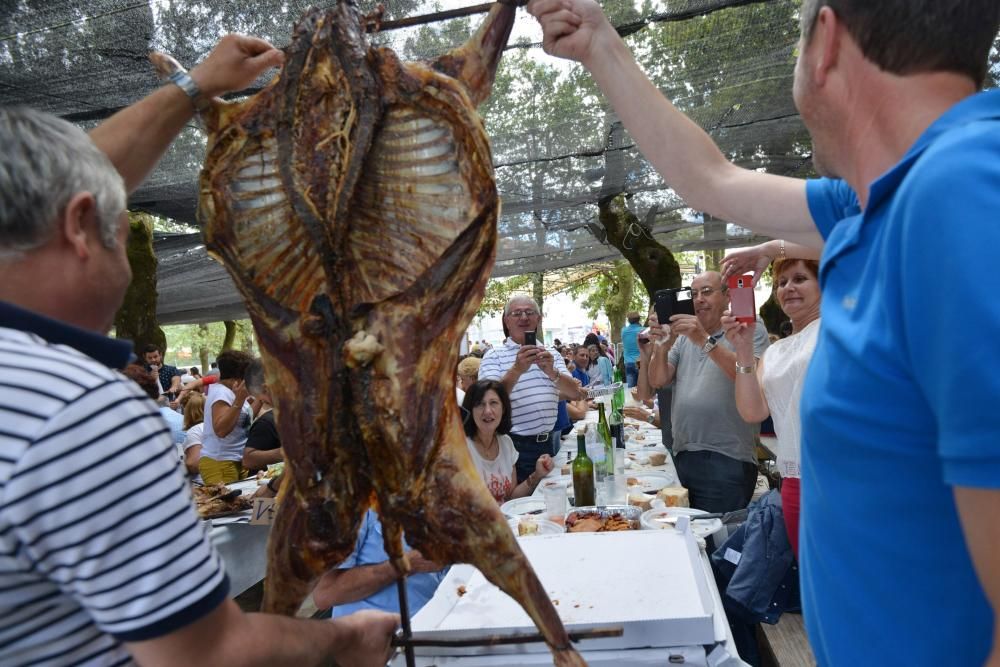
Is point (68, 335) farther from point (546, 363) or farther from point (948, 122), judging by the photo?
point (546, 363)

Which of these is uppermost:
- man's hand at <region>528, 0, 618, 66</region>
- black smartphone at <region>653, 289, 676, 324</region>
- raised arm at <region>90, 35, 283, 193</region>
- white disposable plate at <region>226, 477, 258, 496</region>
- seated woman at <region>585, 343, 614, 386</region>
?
man's hand at <region>528, 0, 618, 66</region>

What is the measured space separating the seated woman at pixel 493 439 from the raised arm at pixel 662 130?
111 inches

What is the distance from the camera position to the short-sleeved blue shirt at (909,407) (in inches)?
29.4

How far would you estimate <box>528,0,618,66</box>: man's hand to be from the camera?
1.77 meters

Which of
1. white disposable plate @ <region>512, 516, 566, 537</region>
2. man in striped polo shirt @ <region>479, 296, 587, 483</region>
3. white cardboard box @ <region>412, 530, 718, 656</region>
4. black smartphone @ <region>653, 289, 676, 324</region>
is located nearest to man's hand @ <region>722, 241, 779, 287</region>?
white cardboard box @ <region>412, 530, 718, 656</region>

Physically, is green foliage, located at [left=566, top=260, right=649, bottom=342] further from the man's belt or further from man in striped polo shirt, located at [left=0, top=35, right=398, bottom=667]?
man in striped polo shirt, located at [left=0, top=35, right=398, bottom=667]

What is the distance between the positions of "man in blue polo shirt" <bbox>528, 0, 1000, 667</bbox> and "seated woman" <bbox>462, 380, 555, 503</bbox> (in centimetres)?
323

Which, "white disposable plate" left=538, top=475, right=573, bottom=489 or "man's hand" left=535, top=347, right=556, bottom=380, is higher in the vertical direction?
"man's hand" left=535, top=347, right=556, bottom=380

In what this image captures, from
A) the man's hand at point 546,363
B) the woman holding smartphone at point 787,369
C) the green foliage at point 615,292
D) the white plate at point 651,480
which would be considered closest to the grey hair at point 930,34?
the woman holding smartphone at point 787,369

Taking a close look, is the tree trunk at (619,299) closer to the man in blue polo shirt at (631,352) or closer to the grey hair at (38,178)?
the man in blue polo shirt at (631,352)

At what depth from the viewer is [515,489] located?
4.59m

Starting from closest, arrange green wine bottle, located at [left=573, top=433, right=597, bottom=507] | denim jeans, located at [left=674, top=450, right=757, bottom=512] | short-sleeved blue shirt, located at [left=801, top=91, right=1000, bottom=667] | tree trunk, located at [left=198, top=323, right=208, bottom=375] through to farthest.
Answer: short-sleeved blue shirt, located at [left=801, top=91, right=1000, bottom=667] → green wine bottle, located at [left=573, top=433, right=597, bottom=507] → denim jeans, located at [left=674, top=450, right=757, bottom=512] → tree trunk, located at [left=198, top=323, right=208, bottom=375]

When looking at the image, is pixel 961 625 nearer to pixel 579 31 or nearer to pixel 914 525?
pixel 914 525

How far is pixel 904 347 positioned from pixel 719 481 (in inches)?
153
